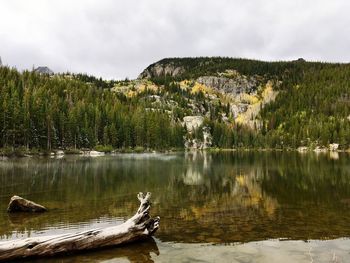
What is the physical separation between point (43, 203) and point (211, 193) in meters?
15.5

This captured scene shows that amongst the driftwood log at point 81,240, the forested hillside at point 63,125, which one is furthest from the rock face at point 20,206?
the forested hillside at point 63,125

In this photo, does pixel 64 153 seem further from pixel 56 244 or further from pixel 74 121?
pixel 56 244

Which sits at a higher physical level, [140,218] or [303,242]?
[140,218]

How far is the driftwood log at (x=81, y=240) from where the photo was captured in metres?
14.9

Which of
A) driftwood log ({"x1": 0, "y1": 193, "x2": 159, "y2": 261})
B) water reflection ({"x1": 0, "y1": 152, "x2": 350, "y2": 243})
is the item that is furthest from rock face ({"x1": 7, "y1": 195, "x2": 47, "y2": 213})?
driftwood log ({"x1": 0, "y1": 193, "x2": 159, "y2": 261})

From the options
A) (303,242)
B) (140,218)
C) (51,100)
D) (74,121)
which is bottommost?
(303,242)

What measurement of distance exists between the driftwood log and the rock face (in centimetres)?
1026

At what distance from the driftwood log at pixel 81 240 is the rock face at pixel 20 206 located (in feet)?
33.7

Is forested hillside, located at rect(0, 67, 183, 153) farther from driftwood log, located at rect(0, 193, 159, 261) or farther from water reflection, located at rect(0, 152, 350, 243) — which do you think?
driftwood log, located at rect(0, 193, 159, 261)

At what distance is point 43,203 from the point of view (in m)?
28.9

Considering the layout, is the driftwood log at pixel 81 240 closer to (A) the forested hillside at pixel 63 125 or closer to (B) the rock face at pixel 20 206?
(B) the rock face at pixel 20 206

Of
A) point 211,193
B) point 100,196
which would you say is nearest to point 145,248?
point 100,196

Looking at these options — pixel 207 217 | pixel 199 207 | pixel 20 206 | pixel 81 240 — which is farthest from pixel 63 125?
pixel 81 240

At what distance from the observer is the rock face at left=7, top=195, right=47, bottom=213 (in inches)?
970
